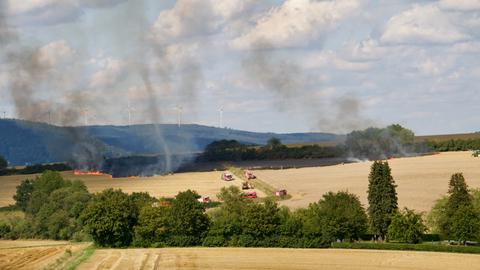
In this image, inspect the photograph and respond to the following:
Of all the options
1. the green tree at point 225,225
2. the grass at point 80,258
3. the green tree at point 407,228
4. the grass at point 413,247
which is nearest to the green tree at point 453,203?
the grass at point 413,247

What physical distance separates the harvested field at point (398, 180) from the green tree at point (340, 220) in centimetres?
1907

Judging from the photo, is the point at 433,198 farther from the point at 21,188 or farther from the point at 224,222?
the point at 21,188

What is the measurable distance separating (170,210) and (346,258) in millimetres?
27174

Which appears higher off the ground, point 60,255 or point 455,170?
point 455,170

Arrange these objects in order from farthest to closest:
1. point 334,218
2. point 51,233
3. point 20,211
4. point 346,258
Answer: point 20,211, point 51,233, point 334,218, point 346,258

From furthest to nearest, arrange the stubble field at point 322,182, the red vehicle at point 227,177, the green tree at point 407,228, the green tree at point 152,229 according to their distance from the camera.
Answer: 1. the red vehicle at point 227,177
2. the stubble field at point 322,182
3. the green tree at point 152,229
4. the green tree at point 407,228

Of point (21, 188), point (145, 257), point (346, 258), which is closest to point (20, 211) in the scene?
point (21, 188)

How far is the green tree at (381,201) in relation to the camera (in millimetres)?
108750

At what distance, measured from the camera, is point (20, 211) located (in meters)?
158

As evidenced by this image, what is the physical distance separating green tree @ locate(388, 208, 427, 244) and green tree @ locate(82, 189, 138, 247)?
1182 inches

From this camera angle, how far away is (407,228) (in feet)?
341

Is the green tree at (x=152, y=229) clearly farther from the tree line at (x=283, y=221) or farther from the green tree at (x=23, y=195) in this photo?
the green tree at (x=23, y=195)

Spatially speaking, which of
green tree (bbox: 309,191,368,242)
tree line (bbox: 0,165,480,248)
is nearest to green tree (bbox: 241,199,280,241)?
tree line (bbox: 0,165,480,248)

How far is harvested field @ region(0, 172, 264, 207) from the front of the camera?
167m
